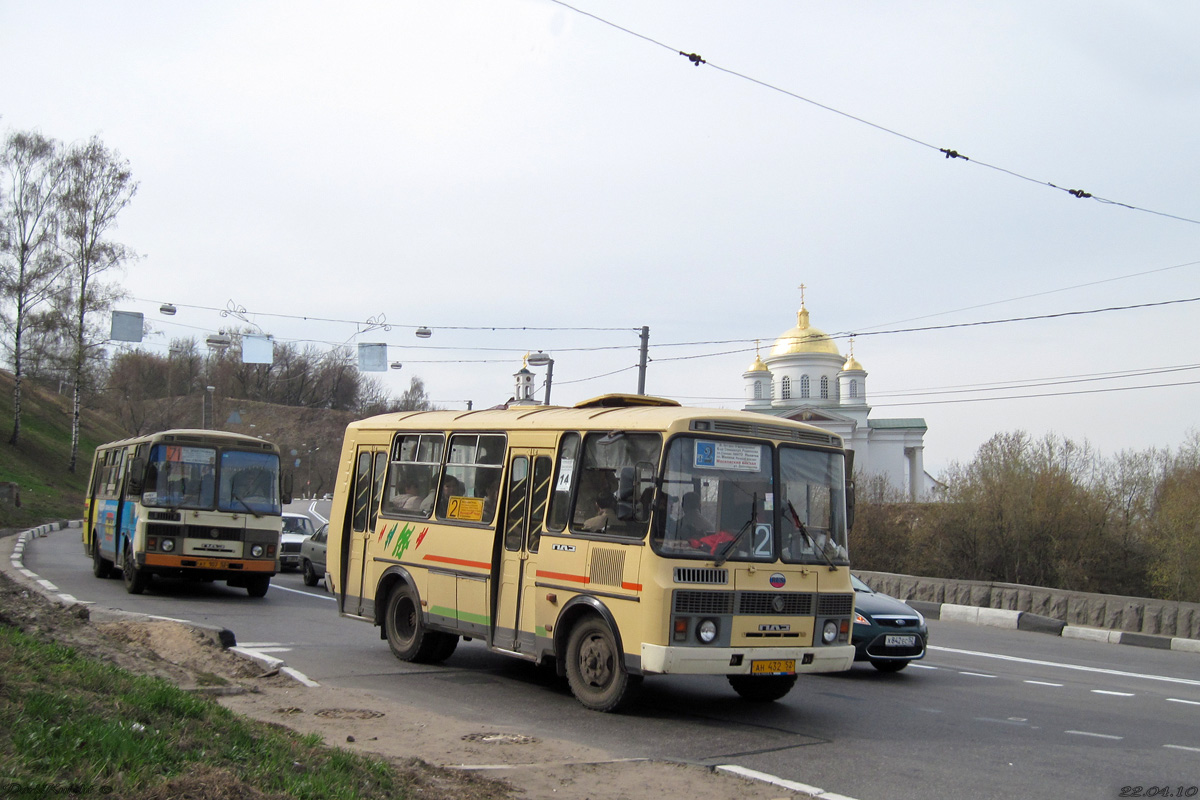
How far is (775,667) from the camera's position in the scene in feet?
28.7

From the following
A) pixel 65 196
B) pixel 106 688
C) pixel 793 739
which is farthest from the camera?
pixel 65 196

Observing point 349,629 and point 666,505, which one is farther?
point 349,629

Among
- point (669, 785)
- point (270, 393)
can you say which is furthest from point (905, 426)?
point (669, 785)

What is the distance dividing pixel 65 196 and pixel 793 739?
51.4m

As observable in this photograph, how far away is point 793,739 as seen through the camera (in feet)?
27.3

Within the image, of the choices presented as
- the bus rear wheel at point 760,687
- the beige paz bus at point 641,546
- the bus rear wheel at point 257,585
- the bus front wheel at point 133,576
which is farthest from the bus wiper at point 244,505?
the bus rear wheel at point 760,687

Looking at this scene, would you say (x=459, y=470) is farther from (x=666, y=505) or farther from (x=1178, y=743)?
(x=1178, y=743)

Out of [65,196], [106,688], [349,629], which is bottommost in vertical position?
[349,629]

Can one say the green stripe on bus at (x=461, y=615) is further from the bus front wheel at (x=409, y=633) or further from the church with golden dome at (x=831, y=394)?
the church with golden dome at (x=831, y=394)

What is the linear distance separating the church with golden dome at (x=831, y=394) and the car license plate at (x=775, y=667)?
78.1 metres

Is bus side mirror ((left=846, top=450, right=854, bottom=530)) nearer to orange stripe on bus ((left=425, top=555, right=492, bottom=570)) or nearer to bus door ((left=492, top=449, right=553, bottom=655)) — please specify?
bus door ((left=492, top=449, right=553, bottom=655))

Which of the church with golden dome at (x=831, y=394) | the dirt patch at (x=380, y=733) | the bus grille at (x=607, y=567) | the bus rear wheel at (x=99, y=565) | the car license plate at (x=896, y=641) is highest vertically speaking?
the church with golden dome at (x=831, y=394)

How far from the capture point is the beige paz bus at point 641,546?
8.53 meters

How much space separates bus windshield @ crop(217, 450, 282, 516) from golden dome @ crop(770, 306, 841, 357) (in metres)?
72.6
